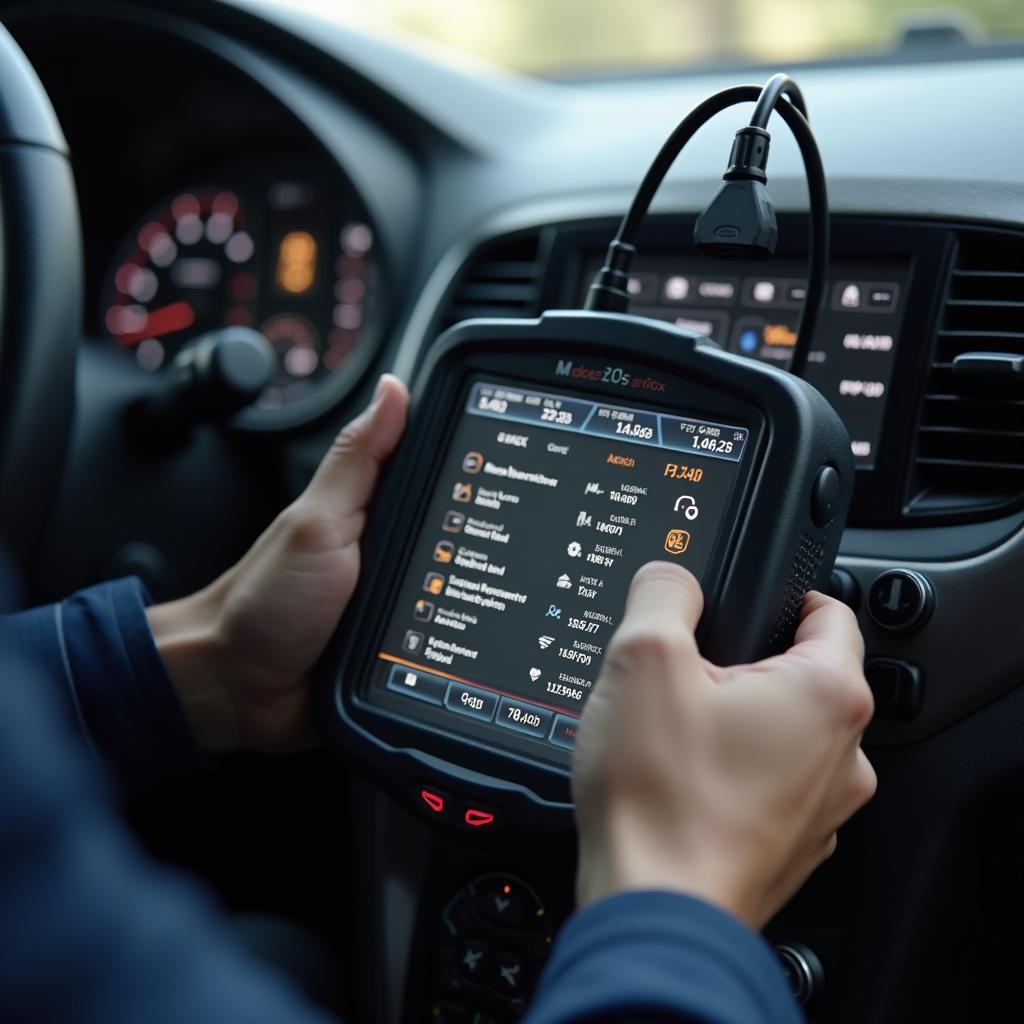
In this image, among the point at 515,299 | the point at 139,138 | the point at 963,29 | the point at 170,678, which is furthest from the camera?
the point at 139,138

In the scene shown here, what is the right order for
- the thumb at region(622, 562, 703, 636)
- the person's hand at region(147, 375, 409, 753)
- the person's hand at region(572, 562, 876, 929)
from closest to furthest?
the person's hand at region(572, 562, 876, 929)
the thumb at region(622, 562, 703, 636)
the person's hand at region(147, 375, 409, 753)

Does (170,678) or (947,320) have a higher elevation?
(947,320)

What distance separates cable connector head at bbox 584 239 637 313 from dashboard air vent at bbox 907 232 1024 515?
0.98 feet

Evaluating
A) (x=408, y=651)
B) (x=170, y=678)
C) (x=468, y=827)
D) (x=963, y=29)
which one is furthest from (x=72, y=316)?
(x=963, y=29)

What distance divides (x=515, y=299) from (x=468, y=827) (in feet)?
2.30

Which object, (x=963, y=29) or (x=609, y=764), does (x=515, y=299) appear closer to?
(x=963, y=29)

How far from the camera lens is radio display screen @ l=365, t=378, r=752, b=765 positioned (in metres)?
1.06

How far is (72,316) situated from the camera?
50.6 inches

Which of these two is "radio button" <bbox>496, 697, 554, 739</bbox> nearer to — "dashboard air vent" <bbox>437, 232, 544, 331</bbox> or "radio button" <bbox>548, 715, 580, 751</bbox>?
"radio button" <bbox>548, 715, 580, 751</bbox>

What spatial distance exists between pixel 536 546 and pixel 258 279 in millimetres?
1022

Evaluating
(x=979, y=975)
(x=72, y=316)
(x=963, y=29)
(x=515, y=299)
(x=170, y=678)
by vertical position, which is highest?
(x=963, y=29)

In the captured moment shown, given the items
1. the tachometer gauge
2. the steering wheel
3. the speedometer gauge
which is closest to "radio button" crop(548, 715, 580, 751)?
the steering wheel

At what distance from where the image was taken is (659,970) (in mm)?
606

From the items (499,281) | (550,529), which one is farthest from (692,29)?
(550,529)
